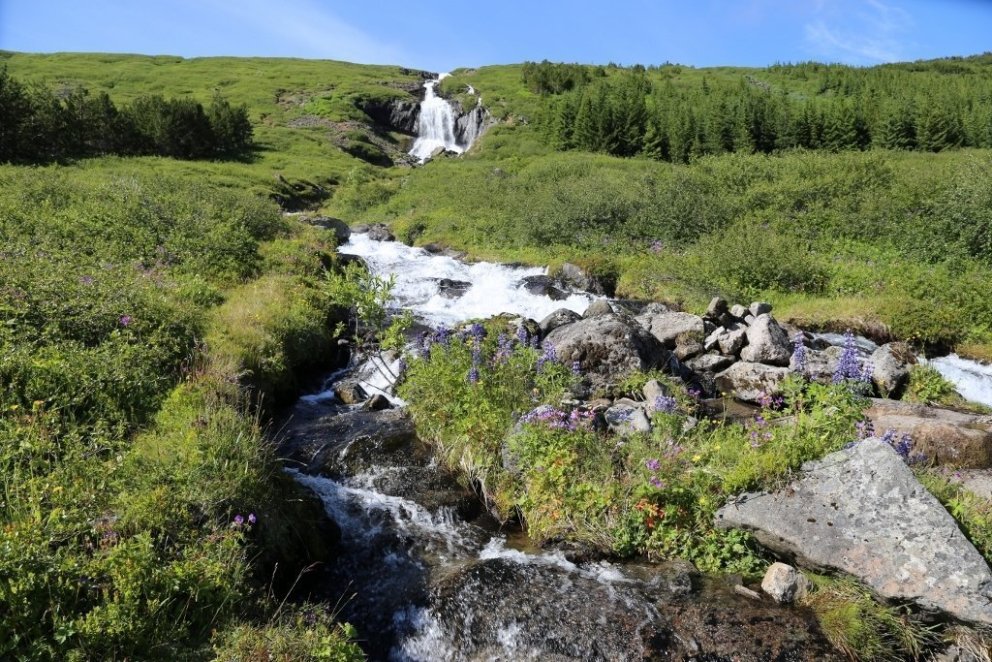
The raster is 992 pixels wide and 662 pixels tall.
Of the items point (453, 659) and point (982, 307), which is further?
point (982, 307)

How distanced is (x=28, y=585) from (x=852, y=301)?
61.2 ft

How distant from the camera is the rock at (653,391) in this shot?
9914mm

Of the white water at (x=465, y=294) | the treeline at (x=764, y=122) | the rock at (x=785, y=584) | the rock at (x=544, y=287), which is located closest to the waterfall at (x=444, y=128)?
the treeline at (x=764, y=122)

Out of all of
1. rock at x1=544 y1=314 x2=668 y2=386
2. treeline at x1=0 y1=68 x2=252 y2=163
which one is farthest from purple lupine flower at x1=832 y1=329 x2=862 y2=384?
treeline at x1=0 y1=68 x2=252 y2=163

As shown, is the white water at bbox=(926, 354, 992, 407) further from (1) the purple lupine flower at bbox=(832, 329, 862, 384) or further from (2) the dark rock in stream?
(2) the dark rock in stream

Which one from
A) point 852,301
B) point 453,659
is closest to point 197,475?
point 453,659

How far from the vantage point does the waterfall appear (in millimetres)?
79438

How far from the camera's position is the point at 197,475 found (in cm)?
571

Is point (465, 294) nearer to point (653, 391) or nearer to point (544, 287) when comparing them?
point (544, 287)

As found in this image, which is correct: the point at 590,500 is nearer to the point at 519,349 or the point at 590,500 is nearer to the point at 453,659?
the point at 453,659

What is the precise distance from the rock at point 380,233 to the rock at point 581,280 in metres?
13.4

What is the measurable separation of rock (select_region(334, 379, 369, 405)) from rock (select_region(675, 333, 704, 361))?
23.3ft

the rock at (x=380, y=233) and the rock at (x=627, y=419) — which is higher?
the rock at (x=380, y=233)

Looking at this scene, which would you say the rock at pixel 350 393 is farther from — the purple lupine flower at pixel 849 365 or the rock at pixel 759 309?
the rock at pixel 759 309
